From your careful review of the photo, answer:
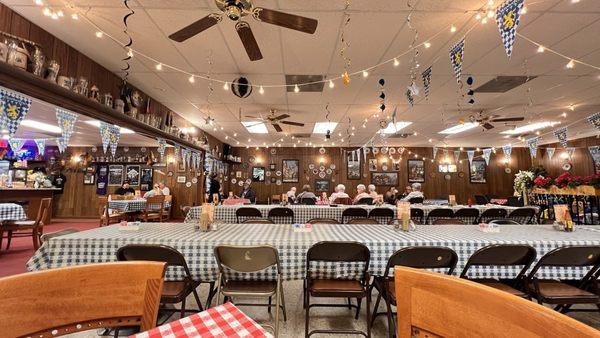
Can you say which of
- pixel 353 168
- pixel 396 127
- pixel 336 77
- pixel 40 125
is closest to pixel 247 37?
pixel 336 77

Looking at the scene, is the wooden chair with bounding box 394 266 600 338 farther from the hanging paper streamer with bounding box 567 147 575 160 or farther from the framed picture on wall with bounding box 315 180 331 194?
the hanging paper streamer with bounding box 567 147 575 160

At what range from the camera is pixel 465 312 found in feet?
2.39

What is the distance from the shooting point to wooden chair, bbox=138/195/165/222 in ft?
24.6

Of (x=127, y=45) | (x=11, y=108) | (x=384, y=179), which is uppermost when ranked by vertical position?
(x=127, y=45)

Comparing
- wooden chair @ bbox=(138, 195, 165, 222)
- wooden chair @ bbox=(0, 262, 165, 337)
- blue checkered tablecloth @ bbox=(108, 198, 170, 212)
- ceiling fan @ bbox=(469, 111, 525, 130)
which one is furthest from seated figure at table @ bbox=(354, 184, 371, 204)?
blue checkered tablecloth @ bbox=(108, 198, 170, 212)

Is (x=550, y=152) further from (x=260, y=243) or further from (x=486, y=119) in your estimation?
(x=260, y=243)

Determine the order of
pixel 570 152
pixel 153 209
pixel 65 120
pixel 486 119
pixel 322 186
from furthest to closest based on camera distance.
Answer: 1. pixel 322 186
2. pixel 570 152
3. pixel 153 209
4. pixel 486 119
5. pixel 65 120

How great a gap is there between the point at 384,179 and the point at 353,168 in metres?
1.69

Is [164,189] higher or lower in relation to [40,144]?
lower

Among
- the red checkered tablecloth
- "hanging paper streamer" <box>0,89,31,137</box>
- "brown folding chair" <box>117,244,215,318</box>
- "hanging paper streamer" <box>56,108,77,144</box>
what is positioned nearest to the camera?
the red checkered tablecloth

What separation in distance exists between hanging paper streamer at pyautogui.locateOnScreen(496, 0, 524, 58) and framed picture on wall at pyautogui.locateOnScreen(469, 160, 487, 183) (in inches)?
487

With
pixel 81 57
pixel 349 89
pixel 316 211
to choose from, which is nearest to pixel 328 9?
pixel 349 89

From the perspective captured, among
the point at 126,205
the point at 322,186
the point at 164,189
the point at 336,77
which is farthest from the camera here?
the point at 322,186

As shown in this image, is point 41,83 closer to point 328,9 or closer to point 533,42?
point 328,9
